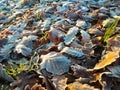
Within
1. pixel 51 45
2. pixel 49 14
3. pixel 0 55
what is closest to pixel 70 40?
pixel 51 45

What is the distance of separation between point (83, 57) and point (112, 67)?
0.27 metres

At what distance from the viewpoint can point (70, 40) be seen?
204 cm

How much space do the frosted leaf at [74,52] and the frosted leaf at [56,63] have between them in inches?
2.4

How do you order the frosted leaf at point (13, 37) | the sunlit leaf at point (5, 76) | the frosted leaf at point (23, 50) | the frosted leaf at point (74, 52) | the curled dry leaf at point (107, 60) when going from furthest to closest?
the frosted leaf at point (13, 37) < the frosted leaf at point (23, 50) < the frosted leaf at point (74, 52) < the sunlit leaf at point (5, 76) < the curled dry leaf at point (107, 60)

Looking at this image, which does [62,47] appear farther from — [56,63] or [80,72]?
[80,72]

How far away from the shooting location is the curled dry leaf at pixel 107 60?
5.33 ft

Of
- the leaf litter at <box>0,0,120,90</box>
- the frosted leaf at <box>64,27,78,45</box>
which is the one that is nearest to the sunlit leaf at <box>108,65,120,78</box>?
the leaf litter at <box>0,0,120,90</box>

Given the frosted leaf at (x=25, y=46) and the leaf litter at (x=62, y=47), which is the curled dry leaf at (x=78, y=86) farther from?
the frosted leaf at (x=25, y=46)

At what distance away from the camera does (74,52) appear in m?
1.86

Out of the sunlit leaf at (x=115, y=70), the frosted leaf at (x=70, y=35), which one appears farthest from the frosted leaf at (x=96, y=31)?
the sunlit leaf at (x=115, y=70)

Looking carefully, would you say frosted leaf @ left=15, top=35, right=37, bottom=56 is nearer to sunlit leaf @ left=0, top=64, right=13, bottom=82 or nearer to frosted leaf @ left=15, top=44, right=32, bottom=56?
frosted leaf @ left=15, top=44, right=32, bottom=56

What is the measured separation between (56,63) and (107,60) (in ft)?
1.00

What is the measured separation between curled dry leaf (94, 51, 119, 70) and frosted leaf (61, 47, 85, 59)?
16 centimetres

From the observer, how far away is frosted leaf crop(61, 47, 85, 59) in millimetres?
1837
